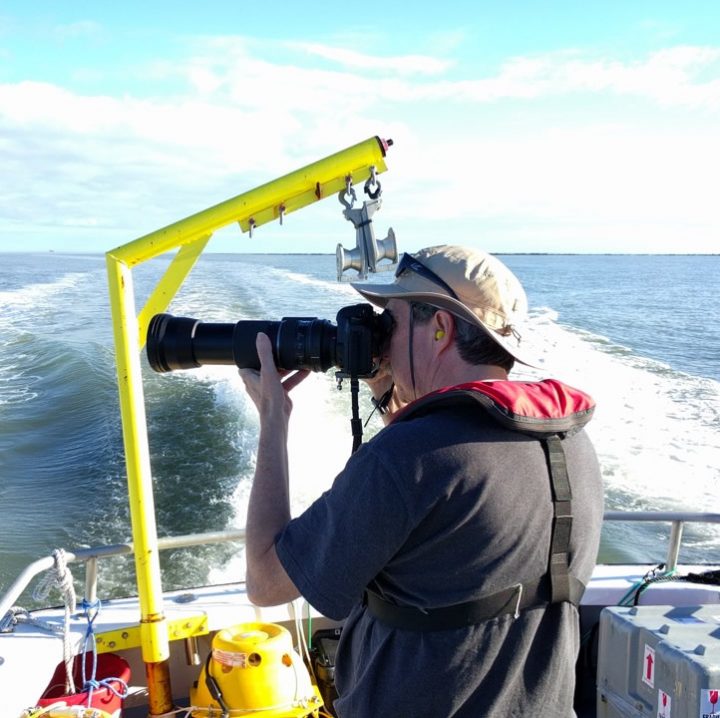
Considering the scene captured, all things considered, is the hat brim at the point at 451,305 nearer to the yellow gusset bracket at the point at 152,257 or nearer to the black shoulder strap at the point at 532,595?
the black shoulder strap at the point at 532,595

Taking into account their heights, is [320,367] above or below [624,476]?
above

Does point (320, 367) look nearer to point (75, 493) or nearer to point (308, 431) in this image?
point (75, 493)

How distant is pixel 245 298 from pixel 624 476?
33.9 ft

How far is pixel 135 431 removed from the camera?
190cm

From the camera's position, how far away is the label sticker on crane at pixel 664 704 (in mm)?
1689

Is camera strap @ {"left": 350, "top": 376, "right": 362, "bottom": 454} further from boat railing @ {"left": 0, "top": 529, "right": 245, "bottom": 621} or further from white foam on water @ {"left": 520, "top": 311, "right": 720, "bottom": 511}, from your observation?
white foam on water @ {"left": 520, "top": 311, "right": 720, "bottom": 511}

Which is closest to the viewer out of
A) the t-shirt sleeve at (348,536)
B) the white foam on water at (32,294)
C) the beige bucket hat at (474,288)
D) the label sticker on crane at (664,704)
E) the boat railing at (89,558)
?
the t-shirt sleeve at (348,536)

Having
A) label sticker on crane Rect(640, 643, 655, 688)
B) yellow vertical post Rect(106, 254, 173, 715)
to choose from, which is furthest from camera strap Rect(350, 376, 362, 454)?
label sticker on crane Rect(640, 643, 655, 688)

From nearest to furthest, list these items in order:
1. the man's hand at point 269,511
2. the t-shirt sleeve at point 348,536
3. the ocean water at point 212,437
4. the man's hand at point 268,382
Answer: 1. the t-shirt sleeve at point 348,536
2. the man's hand at point 269,511
3. the man's hand at point 268,382
4. the ocean water at point 212,437

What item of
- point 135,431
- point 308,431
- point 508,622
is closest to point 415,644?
point 508,622

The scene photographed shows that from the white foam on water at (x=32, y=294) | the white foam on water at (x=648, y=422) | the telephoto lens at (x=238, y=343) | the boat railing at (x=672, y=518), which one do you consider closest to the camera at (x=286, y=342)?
the telephoto lens at (x=238, y=343)

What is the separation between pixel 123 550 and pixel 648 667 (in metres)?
1.51

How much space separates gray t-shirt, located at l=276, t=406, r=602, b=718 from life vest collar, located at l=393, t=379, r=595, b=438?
2 centimetres

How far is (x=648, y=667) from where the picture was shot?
1.76 meters
